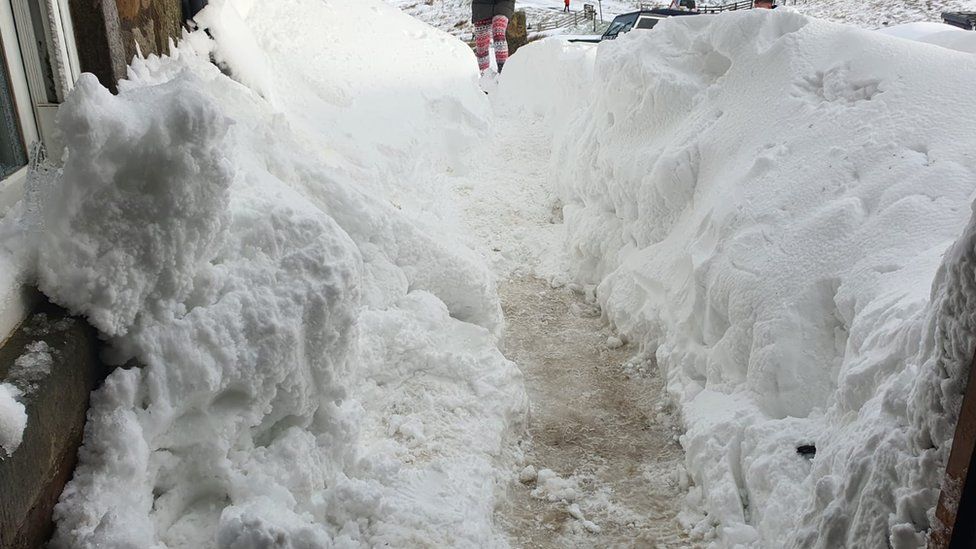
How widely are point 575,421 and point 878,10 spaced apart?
22152 millimetres

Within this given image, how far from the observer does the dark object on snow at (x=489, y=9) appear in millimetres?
10531

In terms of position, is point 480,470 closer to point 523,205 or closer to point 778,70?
point 778,70

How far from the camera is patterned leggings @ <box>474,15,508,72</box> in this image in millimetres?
10406

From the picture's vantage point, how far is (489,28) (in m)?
10.5

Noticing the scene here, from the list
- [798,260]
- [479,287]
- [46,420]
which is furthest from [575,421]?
[46,420]

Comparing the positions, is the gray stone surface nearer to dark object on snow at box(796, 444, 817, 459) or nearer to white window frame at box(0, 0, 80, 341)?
white window frame at box(0, 0, 80, 341)

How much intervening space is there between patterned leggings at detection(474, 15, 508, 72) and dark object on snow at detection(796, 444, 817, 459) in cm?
836

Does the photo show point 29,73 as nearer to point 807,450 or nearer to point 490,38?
point 807,450

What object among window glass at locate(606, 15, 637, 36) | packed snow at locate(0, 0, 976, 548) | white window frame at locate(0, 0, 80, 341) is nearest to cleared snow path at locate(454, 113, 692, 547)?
packed snow at locate(0, 0, 976, 548)

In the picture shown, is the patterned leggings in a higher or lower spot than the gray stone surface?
lower

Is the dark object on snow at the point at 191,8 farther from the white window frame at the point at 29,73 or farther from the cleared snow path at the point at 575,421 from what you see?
the cleared snow path at the point at 575,421

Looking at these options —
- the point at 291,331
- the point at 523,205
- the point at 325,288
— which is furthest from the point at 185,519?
the point at 523,205

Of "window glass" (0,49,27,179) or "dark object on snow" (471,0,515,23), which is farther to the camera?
"dark object on snow" (471,0,515,23)

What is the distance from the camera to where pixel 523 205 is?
21.6 ft
